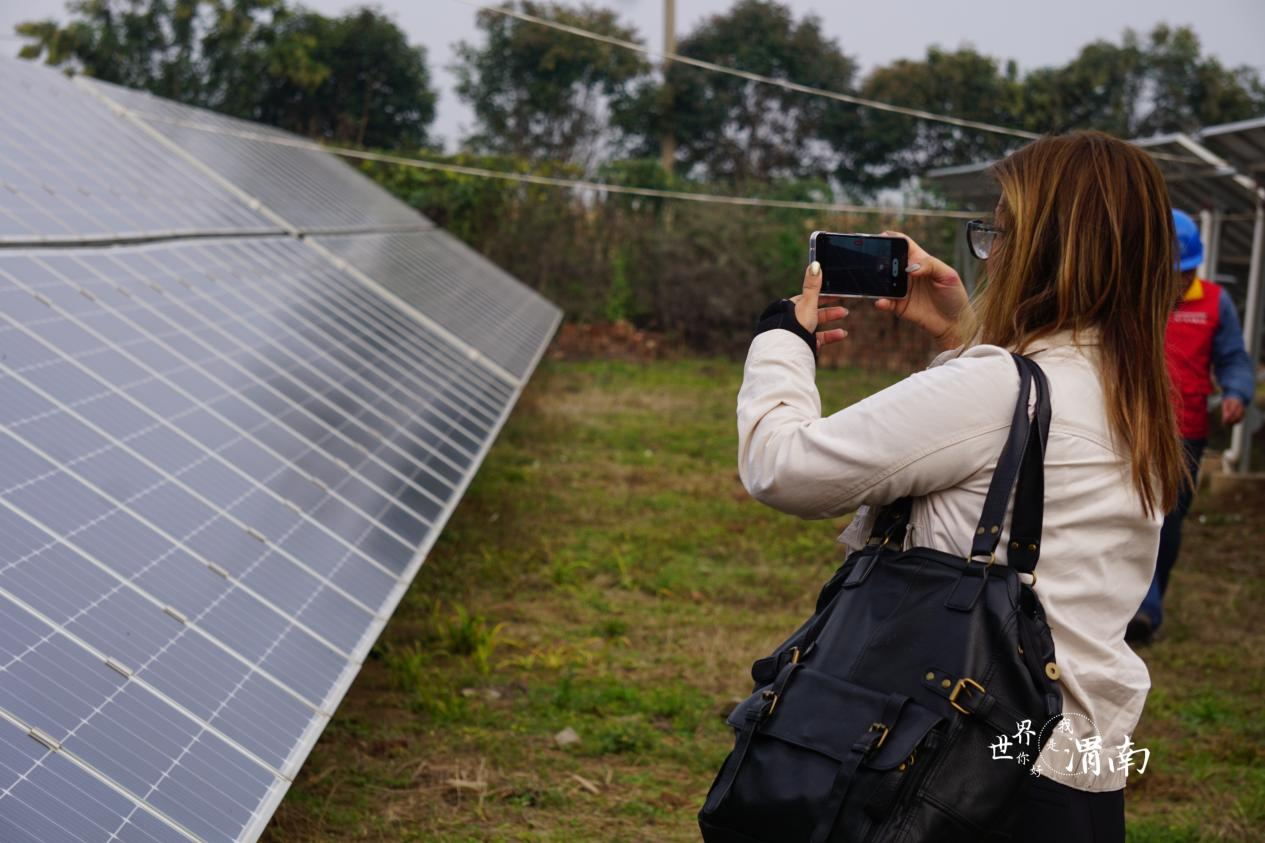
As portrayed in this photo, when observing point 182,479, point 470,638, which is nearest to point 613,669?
point 470,638

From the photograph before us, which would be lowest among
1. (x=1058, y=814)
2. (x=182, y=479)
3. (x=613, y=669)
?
(x=613, y=669)

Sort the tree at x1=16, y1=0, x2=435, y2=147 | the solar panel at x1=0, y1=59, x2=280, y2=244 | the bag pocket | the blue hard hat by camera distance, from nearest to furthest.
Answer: the bag pocket < the solar panel at x1=0, y1=59, x2=280, y2=244 < the blue hard hat < the tree at x1=16, y1=0, x2=435, y2=147

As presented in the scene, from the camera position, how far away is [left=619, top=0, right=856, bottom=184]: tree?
2719 centimetres

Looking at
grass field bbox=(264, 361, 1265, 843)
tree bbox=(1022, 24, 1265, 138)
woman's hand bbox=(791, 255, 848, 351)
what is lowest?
grass field bbox=(264, 361, 1265, 843)

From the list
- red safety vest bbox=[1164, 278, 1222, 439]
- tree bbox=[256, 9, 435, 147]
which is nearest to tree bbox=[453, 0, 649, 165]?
tree bbox=[256, 9, 435, 147]

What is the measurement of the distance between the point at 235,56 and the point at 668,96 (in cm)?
819

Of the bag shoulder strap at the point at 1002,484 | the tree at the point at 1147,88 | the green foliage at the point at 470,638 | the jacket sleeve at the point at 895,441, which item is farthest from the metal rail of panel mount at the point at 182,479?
the tree at the point at 1147,88

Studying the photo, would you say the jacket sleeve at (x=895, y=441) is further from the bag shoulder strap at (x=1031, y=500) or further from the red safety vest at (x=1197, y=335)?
the red safety vest at (x=1197, y=335)

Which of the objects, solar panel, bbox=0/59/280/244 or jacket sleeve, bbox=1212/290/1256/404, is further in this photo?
jacket sleeve, bbox=1212/290/1256/404

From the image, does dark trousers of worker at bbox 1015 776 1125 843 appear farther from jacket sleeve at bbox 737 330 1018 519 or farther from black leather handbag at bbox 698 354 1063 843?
jacket sleeve at bbox 737 330 1018 519

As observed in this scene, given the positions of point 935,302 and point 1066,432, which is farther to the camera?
point 935,302

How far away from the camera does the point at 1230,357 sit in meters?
6.64

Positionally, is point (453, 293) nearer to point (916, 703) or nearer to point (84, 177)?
point (84, 177)

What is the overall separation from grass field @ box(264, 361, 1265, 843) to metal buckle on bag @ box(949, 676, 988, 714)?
275 centimetres
